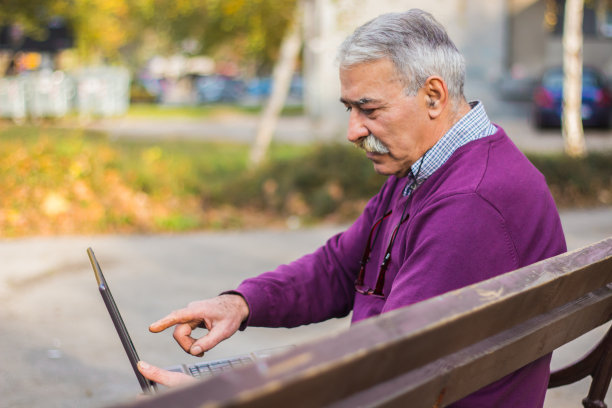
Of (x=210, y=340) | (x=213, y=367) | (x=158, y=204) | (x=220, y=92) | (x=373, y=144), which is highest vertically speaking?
(x=373, y=144)

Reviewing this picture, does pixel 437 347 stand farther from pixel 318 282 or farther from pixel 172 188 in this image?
pixel 172 188

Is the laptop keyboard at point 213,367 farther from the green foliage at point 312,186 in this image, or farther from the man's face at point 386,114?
the green foliage at point 312,186

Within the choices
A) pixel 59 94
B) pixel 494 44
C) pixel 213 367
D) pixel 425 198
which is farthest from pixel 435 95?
pixel 494 44

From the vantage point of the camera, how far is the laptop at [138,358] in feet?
6.06

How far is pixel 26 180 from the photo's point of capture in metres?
7.98

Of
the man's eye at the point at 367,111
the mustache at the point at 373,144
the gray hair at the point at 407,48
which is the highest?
the gray hair at the point at 407,48

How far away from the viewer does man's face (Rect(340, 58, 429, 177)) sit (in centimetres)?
195

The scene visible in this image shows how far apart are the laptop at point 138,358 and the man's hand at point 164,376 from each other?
0.16 ft

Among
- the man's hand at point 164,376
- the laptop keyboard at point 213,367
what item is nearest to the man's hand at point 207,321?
the laptop keyboard at point 213,367

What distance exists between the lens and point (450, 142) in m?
1.99

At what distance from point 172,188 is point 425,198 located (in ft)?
23.3

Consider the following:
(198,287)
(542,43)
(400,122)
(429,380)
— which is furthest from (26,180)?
(542,43)

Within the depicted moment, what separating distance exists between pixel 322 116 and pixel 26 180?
561 inches

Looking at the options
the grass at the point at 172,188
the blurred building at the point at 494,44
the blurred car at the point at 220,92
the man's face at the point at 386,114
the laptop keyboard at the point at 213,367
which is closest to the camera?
the man's face at the point at 386,114
